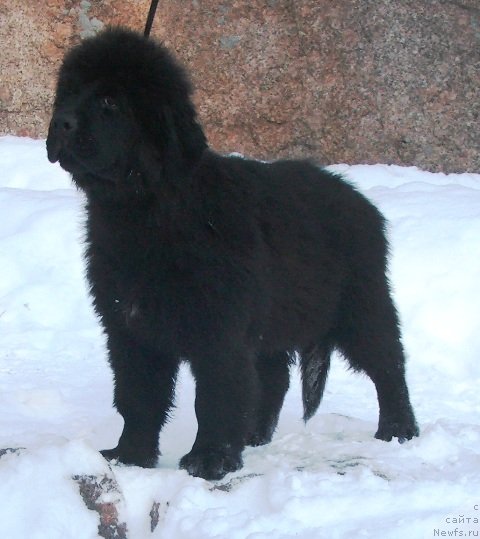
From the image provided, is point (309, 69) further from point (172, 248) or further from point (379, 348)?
point (172, 248)

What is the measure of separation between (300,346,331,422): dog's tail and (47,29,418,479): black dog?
0.45 metres

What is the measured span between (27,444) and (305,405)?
149 cm

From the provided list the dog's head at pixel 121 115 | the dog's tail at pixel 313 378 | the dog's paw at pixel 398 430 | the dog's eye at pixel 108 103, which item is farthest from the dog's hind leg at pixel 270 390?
the dog's eye at pixel 108 103

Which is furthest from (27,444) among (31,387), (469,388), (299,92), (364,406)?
(299,92)

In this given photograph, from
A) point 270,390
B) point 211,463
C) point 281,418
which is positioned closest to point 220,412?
point 211,463

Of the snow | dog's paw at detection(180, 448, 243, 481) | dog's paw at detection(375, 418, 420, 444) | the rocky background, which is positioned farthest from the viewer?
the rocky background

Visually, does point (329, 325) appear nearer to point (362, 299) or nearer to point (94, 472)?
point (362, 299)

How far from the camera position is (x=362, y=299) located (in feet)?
14.3

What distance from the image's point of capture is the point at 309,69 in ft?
27.3

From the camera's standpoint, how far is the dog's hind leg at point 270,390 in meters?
4.47

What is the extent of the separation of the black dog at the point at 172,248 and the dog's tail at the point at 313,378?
1.46 feet

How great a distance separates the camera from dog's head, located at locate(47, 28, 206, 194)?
3436 mm

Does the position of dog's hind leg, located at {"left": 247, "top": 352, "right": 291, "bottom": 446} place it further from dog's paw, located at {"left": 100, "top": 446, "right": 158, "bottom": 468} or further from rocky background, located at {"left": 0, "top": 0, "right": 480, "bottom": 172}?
rocky background, located at {"left": 0, "top": 0, "right": 480, "bottom": 172}

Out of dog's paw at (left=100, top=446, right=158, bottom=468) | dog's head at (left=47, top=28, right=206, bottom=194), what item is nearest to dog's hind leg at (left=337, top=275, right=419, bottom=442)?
dog's paw at (left=100, top=446, right=158, bottom=468)
